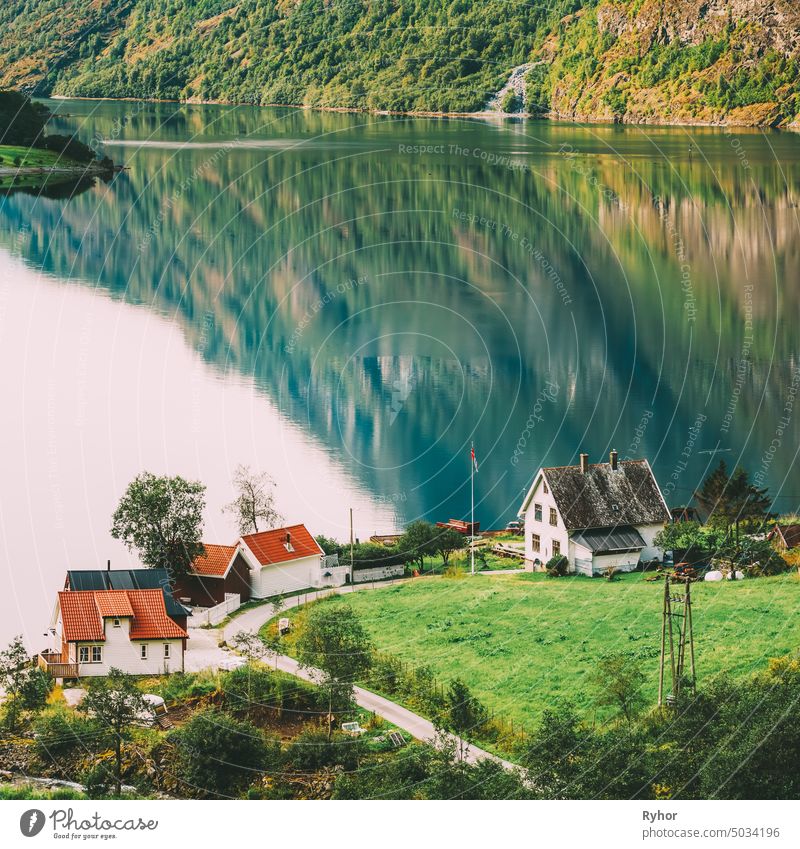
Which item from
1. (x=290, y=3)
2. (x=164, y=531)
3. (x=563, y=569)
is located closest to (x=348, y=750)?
(x=164, y=531)

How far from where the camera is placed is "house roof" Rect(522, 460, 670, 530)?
27969 mm

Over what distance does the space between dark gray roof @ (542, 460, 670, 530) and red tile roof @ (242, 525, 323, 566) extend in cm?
429

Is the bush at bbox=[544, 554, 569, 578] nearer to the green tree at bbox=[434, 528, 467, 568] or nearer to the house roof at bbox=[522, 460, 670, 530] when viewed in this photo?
the house roof at bbox=[522, 460, 670, 530]

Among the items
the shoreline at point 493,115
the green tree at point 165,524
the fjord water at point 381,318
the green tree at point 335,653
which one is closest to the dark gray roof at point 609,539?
the fjord water at point 381,318

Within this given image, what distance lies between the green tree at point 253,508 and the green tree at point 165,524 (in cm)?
298

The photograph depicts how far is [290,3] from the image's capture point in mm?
53812

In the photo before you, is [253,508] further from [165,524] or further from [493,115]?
[493,115]

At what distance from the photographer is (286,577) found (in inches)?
1040

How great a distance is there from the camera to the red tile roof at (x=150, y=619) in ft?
71.8

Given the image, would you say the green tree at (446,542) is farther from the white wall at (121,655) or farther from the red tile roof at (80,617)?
the red tile roof at (80,617)

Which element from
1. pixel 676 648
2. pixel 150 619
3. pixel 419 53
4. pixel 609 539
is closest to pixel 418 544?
pixel 609 539

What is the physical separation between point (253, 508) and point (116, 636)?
7921 millimetres

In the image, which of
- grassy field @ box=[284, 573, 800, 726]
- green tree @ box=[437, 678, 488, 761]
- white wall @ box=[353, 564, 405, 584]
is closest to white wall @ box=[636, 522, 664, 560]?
grassy field @ box=[284, 573, 800, 726]

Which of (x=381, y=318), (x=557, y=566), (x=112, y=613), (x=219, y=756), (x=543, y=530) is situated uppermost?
(x=381, y=318)
